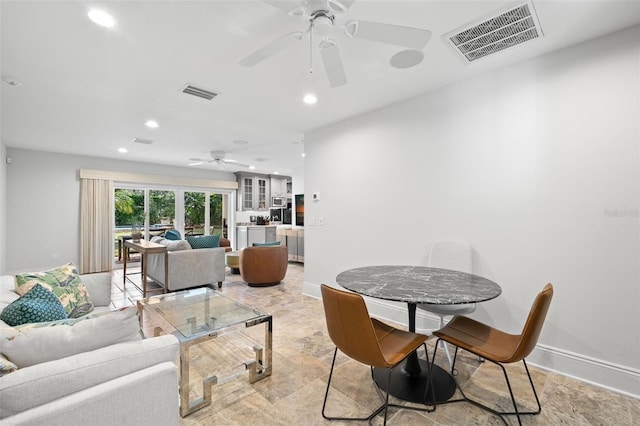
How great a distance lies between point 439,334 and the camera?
1806 millimetres

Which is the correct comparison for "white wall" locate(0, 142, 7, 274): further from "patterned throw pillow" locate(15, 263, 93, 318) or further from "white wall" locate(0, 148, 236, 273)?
"patterned throw pillow" locate(15, 263, 93, 318)

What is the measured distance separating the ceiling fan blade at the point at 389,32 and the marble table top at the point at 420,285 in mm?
1442

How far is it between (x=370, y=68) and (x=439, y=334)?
2.17 m

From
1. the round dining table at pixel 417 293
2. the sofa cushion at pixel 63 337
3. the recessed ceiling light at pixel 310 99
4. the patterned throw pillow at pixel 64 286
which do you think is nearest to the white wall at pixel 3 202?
the patterned throw pillow at pixel 64 286

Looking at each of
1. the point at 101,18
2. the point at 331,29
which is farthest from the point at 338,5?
the point at 101,18

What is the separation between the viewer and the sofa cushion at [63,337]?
42.3 inches

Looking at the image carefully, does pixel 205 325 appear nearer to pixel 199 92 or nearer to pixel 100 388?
pixel 100 388

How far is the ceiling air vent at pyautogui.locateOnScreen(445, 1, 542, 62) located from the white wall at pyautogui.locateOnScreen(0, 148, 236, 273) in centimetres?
709

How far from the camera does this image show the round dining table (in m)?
1.68

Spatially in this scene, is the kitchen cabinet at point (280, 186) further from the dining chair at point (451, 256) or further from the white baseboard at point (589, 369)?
the white baseboard at point (589, 369)

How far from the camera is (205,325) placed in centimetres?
206

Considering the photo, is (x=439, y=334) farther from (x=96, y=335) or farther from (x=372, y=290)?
(x=96, y=335)

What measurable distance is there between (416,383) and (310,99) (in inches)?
110

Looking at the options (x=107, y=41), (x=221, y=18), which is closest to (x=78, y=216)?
(x=107, y=41)
